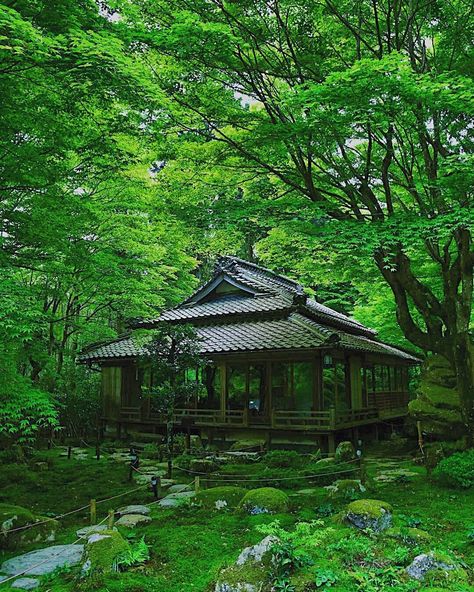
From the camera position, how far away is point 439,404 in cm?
1202

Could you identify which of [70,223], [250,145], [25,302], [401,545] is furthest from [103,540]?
[250,145]

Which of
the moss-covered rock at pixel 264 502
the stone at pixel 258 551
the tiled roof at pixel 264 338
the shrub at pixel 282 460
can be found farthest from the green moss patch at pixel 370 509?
the tiled roof at pixel 264 338

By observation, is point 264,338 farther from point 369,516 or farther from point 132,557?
point 132,557

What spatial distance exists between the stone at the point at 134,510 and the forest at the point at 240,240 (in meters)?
0.06

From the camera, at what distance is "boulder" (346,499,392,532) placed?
21.4 ft

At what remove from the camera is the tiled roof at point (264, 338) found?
1451 cm

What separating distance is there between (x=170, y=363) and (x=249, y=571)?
6703 mm

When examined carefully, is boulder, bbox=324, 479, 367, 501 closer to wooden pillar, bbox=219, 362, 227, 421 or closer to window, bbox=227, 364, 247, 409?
wooden pillar, bbox=219, 362, 227, 421

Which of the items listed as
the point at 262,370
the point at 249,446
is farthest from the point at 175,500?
the point at 262,370

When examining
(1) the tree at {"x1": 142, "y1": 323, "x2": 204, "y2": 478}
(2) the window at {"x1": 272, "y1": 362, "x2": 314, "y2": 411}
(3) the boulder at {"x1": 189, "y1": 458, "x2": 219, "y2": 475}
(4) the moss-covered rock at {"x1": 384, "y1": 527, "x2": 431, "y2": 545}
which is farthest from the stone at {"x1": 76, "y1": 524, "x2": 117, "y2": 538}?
(2) the window at {"x1": 272, "y1": 362, "x2": 314, "y2": 411}

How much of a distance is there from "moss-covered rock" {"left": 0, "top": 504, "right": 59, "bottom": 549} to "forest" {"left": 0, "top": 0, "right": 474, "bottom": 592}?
0.03m

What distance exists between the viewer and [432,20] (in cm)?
977

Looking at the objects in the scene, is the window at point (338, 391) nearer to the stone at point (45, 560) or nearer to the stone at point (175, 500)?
the stone at point (175, 500)

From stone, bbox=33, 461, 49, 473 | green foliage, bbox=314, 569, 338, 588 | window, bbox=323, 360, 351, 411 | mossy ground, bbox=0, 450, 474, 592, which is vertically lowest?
stone, bbox=33, 461, 49, 473
